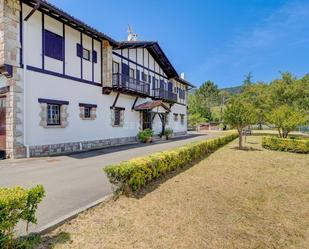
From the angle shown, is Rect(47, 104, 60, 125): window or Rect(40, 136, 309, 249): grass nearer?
Rect(40, 136, 309, 249): grass

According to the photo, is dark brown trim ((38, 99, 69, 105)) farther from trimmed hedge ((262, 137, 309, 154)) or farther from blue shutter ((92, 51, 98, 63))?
trimmed hedge ((262, 137, 309, 154))

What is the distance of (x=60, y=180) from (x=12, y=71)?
646 cm

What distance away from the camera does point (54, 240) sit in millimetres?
3717

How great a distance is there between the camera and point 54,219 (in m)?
4.40

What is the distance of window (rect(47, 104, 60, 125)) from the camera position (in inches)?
507

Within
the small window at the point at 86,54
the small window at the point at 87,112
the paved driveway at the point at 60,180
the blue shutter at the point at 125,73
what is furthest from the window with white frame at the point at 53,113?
the blue shutter at the point at 125,73

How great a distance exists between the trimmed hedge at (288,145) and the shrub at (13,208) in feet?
54.1

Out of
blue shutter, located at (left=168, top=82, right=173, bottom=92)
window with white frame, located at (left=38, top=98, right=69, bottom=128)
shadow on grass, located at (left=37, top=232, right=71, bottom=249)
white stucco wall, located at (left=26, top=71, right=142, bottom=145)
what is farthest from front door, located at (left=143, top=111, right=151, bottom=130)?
shadow on grass, located at (left=37, top=232, right=71, bottom=249)

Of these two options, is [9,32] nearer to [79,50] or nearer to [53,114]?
[79,50]

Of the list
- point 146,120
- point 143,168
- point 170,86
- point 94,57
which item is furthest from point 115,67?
point 143,168

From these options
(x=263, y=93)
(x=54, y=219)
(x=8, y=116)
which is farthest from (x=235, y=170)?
(x=263, y=93)

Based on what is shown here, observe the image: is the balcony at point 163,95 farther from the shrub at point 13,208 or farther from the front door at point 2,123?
the shrub at point 13,208

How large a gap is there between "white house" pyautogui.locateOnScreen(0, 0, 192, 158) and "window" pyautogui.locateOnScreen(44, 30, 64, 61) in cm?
5

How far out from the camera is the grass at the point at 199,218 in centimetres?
391
